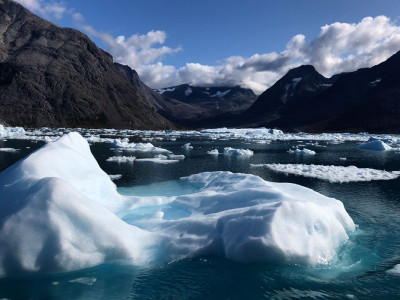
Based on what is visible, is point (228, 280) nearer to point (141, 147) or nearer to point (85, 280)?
point (85, 280)

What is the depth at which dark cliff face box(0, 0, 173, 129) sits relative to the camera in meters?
146

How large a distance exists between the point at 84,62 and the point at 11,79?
144 ft

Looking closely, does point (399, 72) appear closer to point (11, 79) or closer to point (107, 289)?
point (11, 79)

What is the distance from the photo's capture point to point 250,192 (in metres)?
13.8

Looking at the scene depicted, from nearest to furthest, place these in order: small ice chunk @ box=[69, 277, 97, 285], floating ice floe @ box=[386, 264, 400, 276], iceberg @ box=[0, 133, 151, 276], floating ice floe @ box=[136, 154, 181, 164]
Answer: iceberg @ box=[0, 133, 151, 276]
small ice chunk @ box=[69, 277, 97, 285]
floating ice floe @ box=[386, 264, 400, 276]
floating ice floe @ box=[136, 154, 181, 164]

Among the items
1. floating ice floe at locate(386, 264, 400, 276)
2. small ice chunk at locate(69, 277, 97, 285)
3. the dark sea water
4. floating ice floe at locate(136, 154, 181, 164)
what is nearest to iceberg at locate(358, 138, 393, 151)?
floating ice floe at locate(136, 154, 181, 164)

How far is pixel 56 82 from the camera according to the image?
160 m

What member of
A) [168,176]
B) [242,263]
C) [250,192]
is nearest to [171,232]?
[242,263]

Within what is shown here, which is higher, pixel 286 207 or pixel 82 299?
pixel 286 207

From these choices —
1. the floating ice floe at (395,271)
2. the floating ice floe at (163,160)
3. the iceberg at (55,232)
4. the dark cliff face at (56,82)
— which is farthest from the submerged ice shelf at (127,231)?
the dark cliff face at (56,82)

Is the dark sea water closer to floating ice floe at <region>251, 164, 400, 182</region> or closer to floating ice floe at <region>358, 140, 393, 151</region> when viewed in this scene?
floating ice floe at <region>251, 164, 400, 182</region>

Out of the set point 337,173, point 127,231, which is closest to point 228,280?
point 127,231

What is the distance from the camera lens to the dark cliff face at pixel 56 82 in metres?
146

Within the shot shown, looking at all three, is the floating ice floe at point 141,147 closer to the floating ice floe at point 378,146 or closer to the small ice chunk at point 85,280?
the floating ice floe at point 378,146
